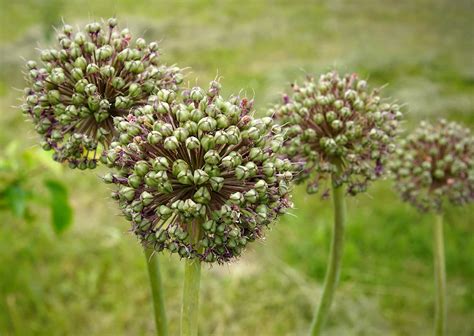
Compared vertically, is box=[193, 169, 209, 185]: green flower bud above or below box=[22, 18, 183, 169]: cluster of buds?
below

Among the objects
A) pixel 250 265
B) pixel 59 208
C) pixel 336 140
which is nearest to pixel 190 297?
pixel 336 140

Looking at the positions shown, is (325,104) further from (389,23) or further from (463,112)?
(389,23)

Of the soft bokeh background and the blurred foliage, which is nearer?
the blurred foliage

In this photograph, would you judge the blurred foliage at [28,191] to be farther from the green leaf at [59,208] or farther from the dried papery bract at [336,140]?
the dried papery bract at [336,140]

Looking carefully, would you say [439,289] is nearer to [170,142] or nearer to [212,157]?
[212,157]

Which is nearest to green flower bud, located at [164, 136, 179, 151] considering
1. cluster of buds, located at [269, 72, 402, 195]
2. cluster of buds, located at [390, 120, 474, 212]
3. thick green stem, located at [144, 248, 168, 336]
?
thick green stem, located at [144, 248, 168, 336]

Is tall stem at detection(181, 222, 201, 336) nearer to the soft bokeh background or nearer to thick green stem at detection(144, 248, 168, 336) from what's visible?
thick green stem at detection(144, 248, 168, 336)
